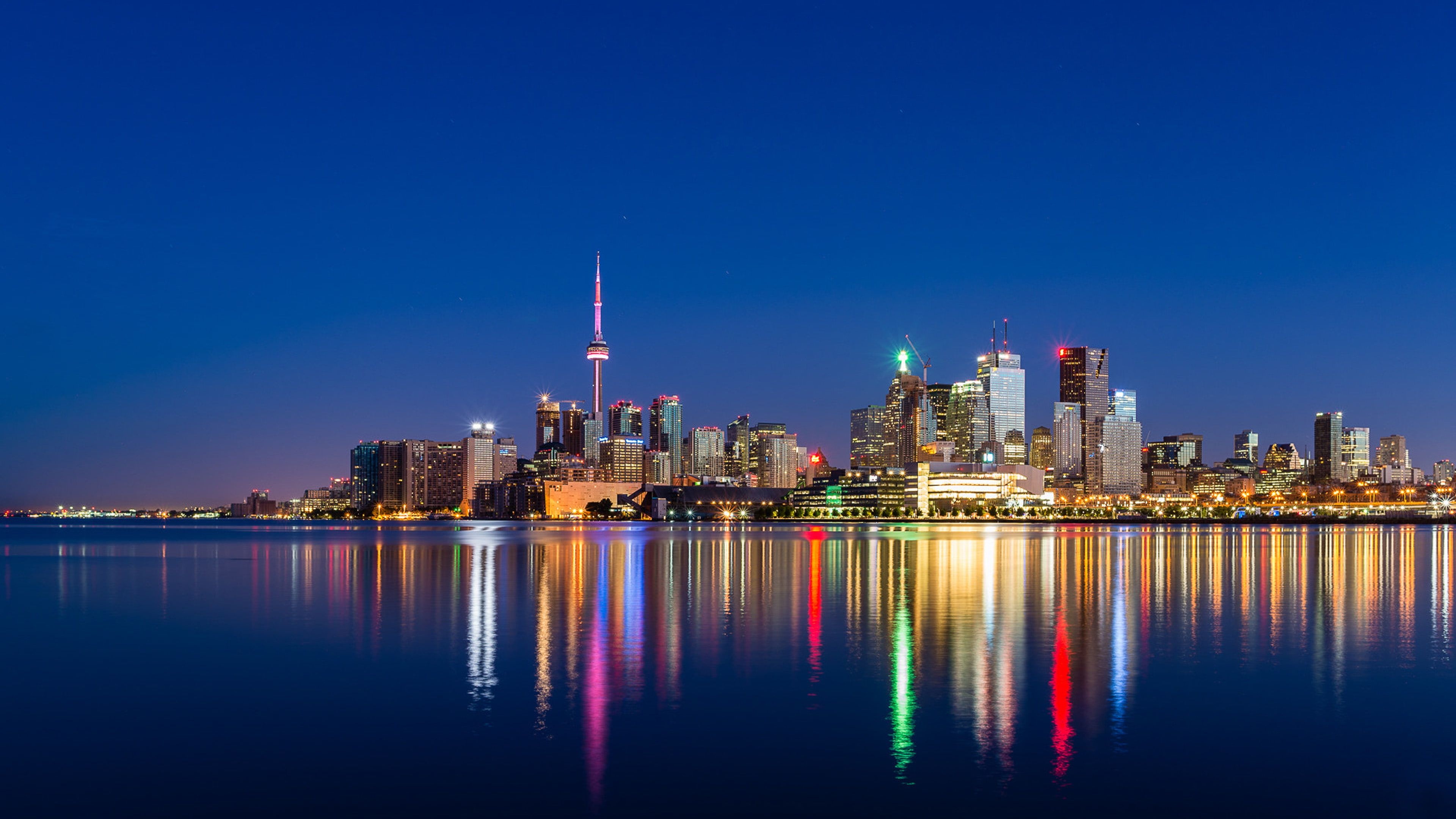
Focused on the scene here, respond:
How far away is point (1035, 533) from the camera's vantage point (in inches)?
6929

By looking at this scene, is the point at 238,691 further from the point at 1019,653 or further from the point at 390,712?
the point at 1019,653

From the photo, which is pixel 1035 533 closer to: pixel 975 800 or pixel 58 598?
pixel 58 598

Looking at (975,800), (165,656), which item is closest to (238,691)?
(165,656)

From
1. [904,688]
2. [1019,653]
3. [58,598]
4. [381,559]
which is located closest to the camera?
[904,688]

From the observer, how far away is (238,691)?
25.5 metres

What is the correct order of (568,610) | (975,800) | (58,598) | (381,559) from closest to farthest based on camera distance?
(975,800) → (568,610) → (58,598) → (381,559)

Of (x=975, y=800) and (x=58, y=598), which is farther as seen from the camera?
(x=58, y=598)

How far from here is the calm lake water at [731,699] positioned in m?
16.9

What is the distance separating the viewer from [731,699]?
78.5ft

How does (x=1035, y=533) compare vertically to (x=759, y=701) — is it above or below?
below

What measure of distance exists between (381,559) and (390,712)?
204 feet

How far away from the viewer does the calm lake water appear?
55.6 feet

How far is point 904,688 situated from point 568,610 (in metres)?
19.6

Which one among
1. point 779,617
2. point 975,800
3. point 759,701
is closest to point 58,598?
point 779,617
